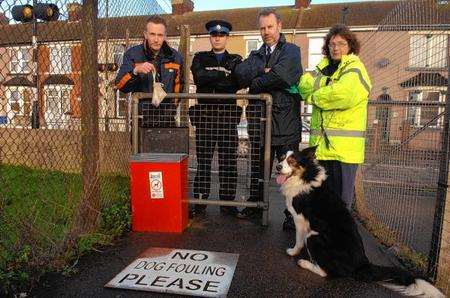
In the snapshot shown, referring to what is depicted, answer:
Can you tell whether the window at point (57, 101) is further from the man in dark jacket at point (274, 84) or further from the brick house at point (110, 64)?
the man in dark jacket at point (274, 84)

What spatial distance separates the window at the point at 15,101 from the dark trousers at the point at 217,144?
6.89ft

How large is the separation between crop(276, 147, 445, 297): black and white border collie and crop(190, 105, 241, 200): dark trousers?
1.32 m

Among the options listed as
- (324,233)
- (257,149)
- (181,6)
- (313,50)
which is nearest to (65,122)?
(257,149)

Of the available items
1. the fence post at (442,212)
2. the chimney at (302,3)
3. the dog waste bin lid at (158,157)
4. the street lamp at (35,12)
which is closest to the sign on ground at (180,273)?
the dog waste bin lid at (158,157)

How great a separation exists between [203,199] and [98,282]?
2.18m

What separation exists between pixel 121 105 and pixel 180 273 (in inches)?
137

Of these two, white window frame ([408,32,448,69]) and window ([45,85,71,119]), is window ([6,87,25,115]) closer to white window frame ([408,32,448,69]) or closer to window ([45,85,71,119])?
window ([45,85,71,119])

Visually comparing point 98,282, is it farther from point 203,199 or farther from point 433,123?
point 433,123

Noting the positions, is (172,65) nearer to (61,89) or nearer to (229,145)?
(229,145)

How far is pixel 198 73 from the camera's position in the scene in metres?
5.16

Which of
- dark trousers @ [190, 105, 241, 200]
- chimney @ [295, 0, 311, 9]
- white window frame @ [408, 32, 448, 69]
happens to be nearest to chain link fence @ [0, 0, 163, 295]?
dark trousers @ [190, 105, 241, 200]

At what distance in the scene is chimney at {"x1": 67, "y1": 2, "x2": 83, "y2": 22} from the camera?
4.05 meters

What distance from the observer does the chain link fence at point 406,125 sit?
16.5 ft

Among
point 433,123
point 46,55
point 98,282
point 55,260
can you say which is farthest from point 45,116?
point 433,123
